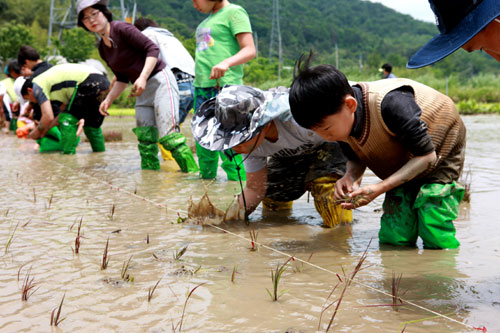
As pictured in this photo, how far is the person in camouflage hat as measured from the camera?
3.18 meters

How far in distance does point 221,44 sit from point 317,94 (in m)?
2.83

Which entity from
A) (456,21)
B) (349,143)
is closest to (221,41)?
(349,143)

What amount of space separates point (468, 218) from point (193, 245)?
2038mm

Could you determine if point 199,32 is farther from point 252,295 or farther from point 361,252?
point 252,295

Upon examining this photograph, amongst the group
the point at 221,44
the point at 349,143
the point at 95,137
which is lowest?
the point at 95,137

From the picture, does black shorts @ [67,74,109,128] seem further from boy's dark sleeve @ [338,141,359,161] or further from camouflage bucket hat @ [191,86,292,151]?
boy's dark sleeve @ [338,141,359,161]

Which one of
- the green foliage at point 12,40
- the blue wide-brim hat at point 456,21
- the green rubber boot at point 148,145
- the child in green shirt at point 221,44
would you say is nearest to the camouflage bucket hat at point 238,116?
the blue wide-brim hat at point 456,21

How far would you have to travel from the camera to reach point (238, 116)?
318cm

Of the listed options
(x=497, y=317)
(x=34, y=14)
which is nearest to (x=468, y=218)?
(x=497, y=317)

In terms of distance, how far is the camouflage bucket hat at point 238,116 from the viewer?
3135 millimetres

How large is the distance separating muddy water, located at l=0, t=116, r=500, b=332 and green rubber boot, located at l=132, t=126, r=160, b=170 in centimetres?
174

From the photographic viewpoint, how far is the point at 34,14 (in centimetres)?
7044

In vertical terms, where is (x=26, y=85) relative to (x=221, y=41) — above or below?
below

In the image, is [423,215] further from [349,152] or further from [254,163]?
[254,163]
